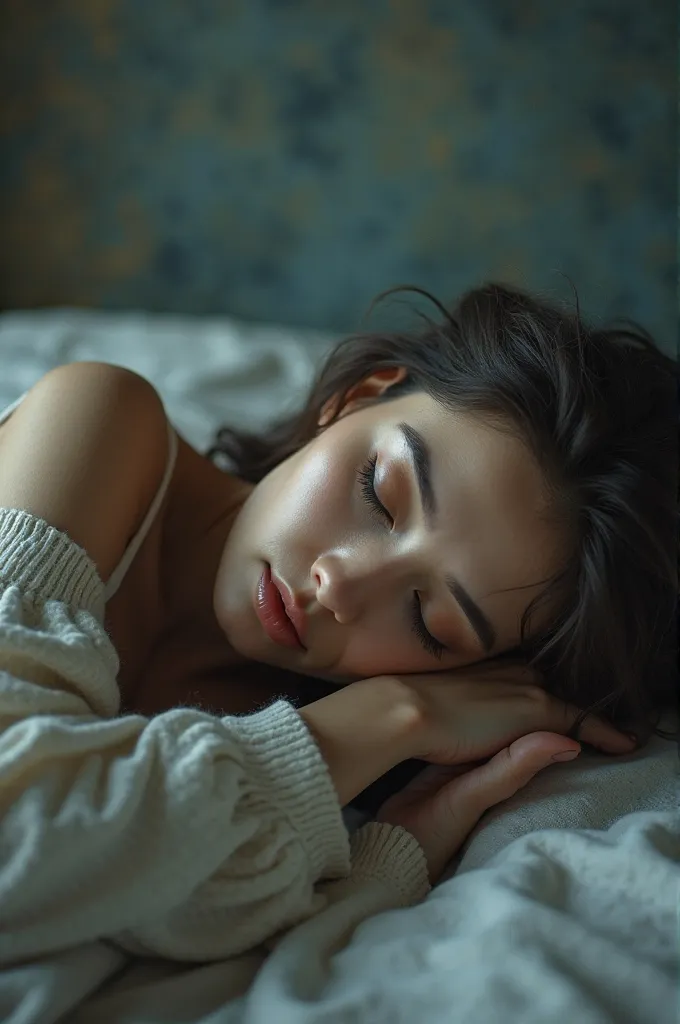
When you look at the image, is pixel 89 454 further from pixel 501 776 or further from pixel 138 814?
pixel 501 776

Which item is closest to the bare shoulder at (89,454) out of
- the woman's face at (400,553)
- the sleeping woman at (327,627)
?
the sleeping woman at (327,627)

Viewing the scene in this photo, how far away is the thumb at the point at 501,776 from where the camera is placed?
0.91 m

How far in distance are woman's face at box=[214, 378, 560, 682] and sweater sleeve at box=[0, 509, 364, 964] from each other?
152 millimetres

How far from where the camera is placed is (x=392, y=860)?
855mm

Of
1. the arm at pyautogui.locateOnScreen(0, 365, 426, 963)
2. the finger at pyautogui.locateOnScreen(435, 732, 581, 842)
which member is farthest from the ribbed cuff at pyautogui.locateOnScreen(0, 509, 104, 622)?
the finger at pyautogui.locateOnScreen(435, 732, 581, 842)

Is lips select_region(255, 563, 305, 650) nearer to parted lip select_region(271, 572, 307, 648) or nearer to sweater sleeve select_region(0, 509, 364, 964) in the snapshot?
parted lip select_region(271, 572, 307, 648)

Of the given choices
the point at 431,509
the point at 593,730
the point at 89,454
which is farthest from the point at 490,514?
the point at 89,454

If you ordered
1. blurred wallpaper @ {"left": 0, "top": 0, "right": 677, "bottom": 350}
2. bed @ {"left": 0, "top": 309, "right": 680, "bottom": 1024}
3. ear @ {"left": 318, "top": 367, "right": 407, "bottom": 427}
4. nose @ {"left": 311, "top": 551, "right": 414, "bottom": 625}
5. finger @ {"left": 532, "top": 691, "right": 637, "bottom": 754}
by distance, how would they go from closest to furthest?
bed @ {"left": 0, "top": 309, "right": 680, "bottom": 1024}
nose @ {"left": 311, "top": 551, "right": 414, "bottom": 625}
finger @ {"left": 532, "top": 691, "right": 637, "bottom": 754}
ear @ {"left": 318, "top": 367, "right": 407, "bottom": 427}
blurred wallpaper @ {"left": 0, "top": 0, "right": 677, "bottom": 350}

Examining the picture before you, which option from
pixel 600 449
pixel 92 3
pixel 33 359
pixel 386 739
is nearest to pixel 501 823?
pixel 386 739

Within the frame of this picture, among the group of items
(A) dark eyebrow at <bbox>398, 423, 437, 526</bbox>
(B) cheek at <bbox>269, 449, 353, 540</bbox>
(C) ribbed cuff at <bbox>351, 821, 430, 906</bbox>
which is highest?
(A) dark eyebrow at <bbox>398, 423, 437, 526</bbox>

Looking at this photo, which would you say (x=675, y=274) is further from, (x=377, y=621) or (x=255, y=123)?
(x=377, y=621)

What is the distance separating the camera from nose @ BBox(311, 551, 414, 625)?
2.96 feet

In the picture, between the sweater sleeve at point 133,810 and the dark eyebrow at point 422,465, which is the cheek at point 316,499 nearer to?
the dark eyebrow at point 422,465

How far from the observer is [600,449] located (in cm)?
98
